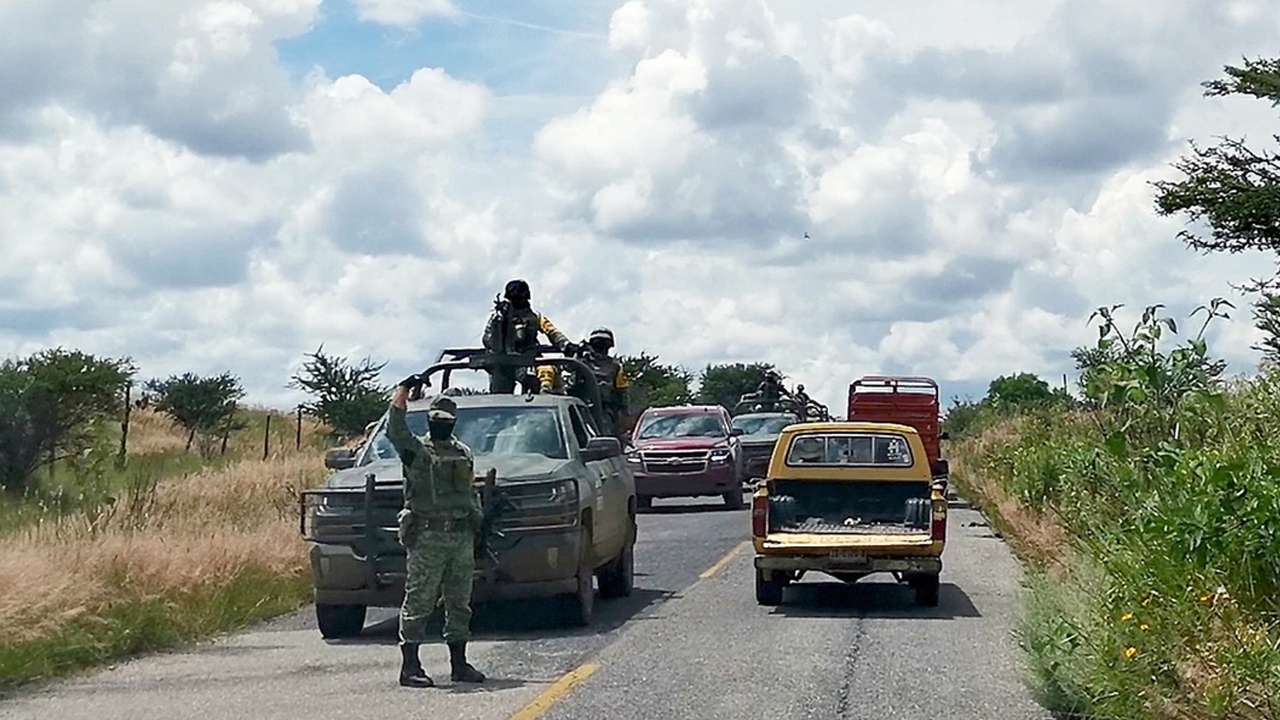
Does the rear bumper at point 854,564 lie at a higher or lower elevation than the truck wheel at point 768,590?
higher

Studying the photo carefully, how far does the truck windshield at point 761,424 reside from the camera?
115 feet

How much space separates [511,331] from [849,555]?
4.36m

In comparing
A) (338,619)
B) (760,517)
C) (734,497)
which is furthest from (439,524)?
(734,497)

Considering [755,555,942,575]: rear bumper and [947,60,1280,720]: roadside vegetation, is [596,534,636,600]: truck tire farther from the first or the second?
[947,60,1280,720]: roadside vegetation

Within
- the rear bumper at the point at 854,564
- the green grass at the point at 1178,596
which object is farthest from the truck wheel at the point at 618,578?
the green grass at the point at 1178,596

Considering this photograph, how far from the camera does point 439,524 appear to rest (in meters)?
11.4

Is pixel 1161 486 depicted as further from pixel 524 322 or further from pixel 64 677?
pixel 524 322

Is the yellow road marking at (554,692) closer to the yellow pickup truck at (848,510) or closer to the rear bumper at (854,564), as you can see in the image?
the rear bumper at (854,564)

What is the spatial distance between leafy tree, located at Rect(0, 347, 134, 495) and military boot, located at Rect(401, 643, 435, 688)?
1842 cm

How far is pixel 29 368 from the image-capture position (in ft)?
103

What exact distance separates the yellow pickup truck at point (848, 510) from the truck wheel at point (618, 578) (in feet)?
3.87

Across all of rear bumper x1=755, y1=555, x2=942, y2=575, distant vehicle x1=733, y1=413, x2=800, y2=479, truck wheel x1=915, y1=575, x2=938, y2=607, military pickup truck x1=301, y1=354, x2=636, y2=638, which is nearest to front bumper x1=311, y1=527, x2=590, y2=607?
military pickup truck x1=301, y1=354, x2=636, y2=638

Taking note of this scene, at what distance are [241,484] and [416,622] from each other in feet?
43.4

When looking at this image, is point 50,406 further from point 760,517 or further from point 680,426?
point 760,517
